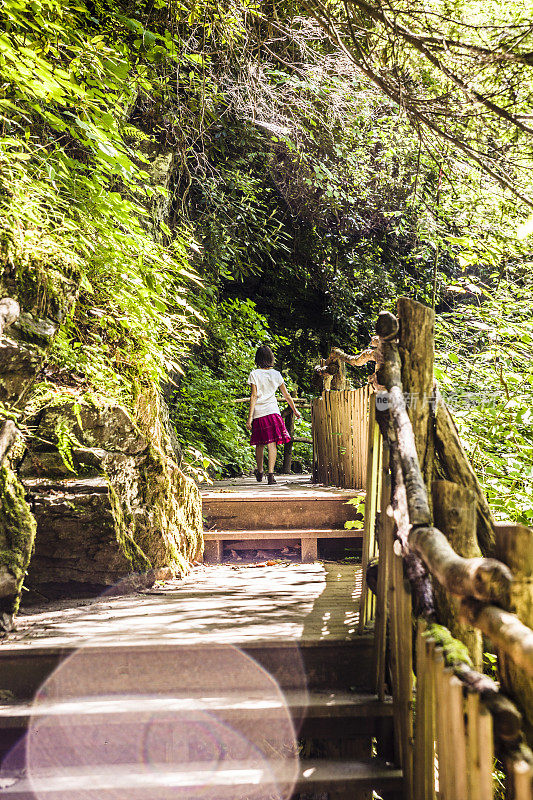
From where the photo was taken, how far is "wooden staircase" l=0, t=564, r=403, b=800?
2109mm

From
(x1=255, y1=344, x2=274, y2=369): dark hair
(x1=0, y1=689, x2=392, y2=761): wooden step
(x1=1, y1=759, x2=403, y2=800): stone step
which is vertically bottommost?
(x1=1, y1=759, x2=403, y2=800): stone step

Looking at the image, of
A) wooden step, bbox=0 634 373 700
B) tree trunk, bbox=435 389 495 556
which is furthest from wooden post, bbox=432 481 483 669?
wooden step, bbox=0 634 373 700

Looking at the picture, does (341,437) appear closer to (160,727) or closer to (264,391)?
(264,391)

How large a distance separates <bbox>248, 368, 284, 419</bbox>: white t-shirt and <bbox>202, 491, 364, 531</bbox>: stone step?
7.14ft

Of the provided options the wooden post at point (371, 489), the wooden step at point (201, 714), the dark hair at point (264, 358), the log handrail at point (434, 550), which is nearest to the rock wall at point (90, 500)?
the wooden step at point (201, 714)

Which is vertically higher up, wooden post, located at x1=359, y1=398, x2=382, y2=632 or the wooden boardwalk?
wooden post, located at x1=359, y1=398, x2=382, y2=632

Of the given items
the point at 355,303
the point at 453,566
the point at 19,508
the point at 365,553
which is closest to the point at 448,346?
the point at 355,303

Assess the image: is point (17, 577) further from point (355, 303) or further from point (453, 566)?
point (355, 303)

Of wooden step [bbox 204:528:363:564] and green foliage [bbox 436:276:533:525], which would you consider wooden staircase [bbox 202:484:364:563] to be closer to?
wooden step [bbox 204:528:363:564]

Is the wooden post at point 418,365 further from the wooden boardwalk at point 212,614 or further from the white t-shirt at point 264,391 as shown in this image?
the white t-shirt at point 264,391

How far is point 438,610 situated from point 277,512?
345cm

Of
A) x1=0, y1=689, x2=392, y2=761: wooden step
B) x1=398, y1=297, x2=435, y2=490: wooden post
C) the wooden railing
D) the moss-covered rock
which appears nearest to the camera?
the wooden railing

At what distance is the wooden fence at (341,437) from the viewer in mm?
6125

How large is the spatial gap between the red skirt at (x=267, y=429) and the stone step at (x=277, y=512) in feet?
7.06
